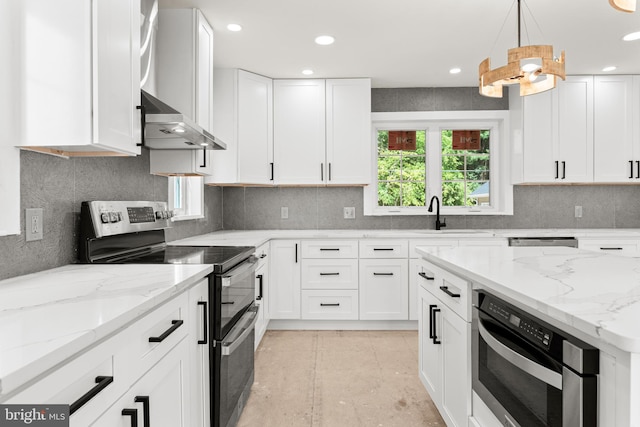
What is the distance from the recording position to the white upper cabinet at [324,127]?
13.0 feet

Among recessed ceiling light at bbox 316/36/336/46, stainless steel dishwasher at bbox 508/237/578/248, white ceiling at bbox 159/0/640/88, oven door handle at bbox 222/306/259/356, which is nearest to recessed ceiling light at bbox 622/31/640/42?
white ceiling at bbox 159/0/640/88

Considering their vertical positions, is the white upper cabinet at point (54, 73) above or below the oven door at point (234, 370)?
above

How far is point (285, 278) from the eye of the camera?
146 inches

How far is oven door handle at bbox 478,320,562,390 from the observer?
3.27 feet

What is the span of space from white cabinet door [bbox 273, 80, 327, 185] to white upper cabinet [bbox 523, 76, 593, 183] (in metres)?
2.04

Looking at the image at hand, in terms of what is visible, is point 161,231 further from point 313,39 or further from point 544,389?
point 544,389

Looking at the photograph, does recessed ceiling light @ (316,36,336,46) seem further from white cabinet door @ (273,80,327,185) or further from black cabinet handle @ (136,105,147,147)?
black cabinet handle @ (136,105,147,147)

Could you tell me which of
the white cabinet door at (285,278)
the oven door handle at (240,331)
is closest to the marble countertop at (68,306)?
the oven door handle at (240,331)

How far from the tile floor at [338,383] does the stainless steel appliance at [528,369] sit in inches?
34.6

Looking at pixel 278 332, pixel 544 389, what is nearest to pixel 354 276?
pixel 278 332

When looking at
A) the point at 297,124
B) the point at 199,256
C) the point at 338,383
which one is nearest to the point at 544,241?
the point at 338,383

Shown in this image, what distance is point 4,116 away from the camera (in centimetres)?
129

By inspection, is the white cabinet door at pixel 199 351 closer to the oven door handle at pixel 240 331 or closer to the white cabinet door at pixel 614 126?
the oven door handle at pixel 240 331

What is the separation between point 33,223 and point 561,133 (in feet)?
14.2
